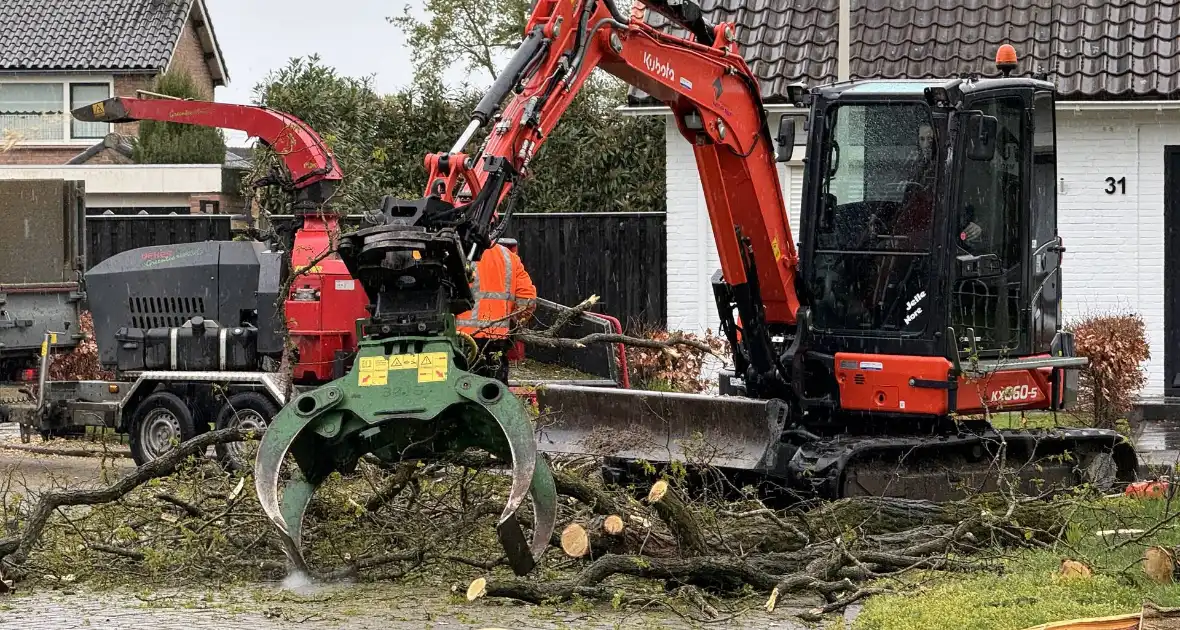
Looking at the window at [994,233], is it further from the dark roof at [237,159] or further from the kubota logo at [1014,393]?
the dark roof at [237,159]

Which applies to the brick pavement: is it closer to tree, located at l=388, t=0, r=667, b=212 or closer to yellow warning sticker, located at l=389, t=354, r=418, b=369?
yellow warning sticker, located at l=389, t=354, r=418, b=369

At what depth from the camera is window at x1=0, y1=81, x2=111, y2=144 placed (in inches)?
1571

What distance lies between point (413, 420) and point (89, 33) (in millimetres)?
34888

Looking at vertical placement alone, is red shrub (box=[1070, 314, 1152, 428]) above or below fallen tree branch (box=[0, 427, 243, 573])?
above

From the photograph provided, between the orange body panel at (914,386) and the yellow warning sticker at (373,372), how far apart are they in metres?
3.93

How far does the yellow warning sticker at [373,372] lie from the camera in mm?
7883

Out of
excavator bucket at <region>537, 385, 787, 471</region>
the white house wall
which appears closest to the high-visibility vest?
excavator bucket at <region>537, 385, 787, 471</region>

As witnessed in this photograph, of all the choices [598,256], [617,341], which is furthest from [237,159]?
[617,341]

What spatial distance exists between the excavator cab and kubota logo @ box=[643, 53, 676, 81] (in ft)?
3.82

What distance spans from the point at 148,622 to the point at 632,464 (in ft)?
12.9

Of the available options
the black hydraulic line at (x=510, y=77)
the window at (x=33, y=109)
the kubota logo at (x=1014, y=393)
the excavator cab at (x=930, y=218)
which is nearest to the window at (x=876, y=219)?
the excavator cab at (x=930, y=218)

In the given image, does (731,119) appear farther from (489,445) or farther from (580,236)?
(580,236)

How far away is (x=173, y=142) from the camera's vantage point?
3472 cm

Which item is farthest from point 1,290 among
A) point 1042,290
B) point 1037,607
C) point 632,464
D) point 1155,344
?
point 1155,344
